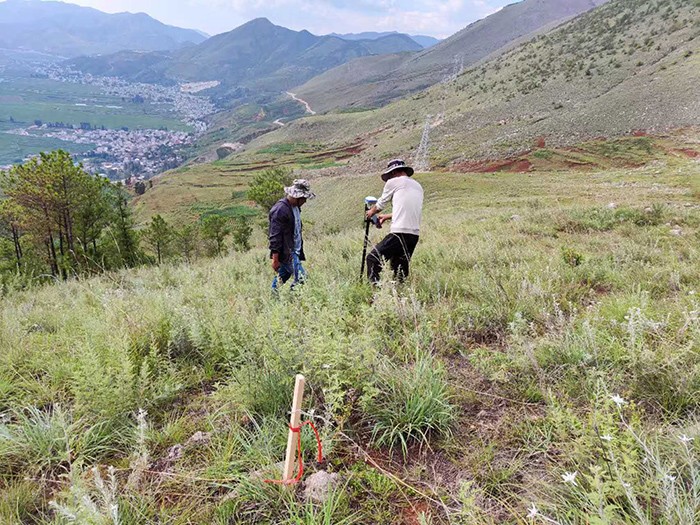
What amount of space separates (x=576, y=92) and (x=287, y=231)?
48960 mm

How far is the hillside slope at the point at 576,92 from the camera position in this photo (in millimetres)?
33688

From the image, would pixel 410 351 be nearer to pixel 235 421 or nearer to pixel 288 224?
pixel 235 421

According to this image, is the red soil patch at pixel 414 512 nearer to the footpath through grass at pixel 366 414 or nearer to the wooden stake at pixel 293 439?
the footpath through grass at pixel 366 414

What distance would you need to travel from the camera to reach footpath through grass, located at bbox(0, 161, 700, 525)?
1.72 metres

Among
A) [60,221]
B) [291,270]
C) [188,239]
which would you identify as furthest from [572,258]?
[188,239]

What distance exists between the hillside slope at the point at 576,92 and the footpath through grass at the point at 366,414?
115 ft

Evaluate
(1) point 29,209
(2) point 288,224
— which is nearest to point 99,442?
(2) point 288,224

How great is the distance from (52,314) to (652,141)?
119 feet

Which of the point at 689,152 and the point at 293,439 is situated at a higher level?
the point at 293,439

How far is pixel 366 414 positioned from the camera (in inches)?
93.9

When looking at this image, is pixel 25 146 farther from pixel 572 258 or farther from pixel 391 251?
pixel 572 258

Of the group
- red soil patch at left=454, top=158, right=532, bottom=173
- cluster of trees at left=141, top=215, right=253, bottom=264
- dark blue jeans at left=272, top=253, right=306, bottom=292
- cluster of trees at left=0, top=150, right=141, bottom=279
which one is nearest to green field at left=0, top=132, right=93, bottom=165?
cluster of trees at left=141, top=215, right=253, bottom=264

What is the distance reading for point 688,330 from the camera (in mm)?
2984

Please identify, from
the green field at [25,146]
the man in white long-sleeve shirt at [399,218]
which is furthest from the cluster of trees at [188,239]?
the green field at [25,146]
